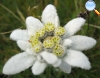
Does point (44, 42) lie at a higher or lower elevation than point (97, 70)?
higher

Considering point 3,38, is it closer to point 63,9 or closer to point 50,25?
point 63,9

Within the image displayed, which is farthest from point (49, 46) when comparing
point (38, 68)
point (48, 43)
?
point (38, 68)

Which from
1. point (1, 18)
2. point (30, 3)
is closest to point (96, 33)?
point (30, 3)

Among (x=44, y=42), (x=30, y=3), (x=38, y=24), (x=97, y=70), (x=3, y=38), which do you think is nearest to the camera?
(x=44, y=42)

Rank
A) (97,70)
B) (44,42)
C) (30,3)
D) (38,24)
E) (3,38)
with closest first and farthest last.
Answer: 1. (44,42)
2. (38,24)
3. (97,70)
4. (3,38)
5. (30,3)

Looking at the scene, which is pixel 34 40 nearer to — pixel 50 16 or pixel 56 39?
pixel 56 39

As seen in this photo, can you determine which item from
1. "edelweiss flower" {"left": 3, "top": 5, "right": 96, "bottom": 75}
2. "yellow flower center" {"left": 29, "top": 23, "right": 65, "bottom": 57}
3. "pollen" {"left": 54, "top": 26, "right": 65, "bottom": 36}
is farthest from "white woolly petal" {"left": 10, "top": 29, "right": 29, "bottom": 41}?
"pollen" {"left": 54, "top": 26, "right": 65, "bottom": 36}

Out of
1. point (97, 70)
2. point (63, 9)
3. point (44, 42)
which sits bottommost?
point (97, 70)
